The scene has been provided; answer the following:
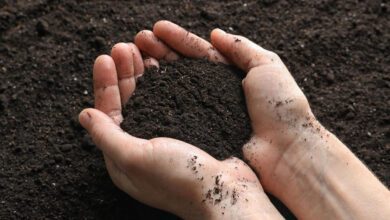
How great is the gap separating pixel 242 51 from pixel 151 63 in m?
0.26

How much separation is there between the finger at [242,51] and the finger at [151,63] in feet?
0.57

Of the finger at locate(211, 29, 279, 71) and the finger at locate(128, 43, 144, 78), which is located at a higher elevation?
the finger at locate(211, 29, 279, 71)

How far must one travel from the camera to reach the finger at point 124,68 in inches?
64.2

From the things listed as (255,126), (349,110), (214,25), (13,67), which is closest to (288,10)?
(214,25)

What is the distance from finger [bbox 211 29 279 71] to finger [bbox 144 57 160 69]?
0.57 feet

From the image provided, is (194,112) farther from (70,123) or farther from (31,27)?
(31,27)

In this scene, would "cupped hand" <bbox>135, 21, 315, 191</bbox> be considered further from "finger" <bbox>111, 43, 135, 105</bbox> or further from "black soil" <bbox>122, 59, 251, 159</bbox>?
"finger" <bbox>111, 43, 135, 105</bbox>

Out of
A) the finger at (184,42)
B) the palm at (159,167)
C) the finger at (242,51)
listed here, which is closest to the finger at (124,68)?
the palm at (159,167)

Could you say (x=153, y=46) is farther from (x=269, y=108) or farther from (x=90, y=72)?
(x=269, y=108)

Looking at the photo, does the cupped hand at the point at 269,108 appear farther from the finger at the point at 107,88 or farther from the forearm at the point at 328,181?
the finger at the point at 107,88

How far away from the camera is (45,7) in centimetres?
198

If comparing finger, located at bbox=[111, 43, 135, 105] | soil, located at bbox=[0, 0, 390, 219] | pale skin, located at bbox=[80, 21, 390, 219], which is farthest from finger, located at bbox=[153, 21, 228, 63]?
soil, located at bbox=[0, 0, 390, 219]

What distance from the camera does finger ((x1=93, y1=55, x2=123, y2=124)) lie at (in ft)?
5.23

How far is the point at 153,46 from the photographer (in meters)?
1.70
